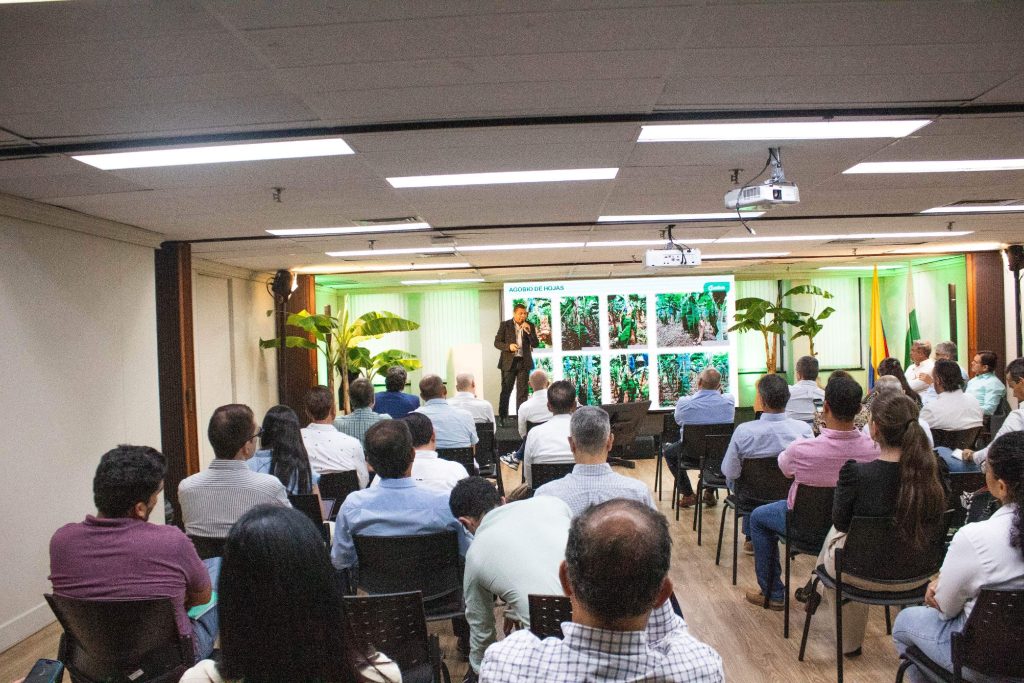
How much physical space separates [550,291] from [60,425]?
25.6 feet

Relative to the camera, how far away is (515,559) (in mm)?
2279

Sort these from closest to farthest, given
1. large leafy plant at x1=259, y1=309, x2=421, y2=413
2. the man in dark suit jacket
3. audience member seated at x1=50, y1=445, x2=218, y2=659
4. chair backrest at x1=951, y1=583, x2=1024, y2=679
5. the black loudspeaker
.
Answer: chair backrest at x1=951, y1=583, x2=1024, y2=679 → audience member seated at x1=50, y1=445, x2=218, y2=659 → large leafy plant at x1=259, y1=309, x2=421, y2=413 → the black loudspeaker → the man in dark suit jacket

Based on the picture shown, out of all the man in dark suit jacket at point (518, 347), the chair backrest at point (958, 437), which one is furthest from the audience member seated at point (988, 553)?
the man in dark suit jacket at point (518, 347)

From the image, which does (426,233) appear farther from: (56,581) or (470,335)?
(470,335)

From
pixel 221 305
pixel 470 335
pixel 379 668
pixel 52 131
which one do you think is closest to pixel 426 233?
pixel 221 305

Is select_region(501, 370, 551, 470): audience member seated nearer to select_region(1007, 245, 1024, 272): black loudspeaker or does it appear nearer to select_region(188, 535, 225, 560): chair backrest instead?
select_region(188, 535, 225, 560): chair backrest

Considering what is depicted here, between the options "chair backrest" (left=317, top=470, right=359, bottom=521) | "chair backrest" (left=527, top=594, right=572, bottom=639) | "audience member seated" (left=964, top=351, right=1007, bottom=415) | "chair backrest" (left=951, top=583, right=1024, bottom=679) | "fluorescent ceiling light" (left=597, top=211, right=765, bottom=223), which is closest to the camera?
"chair backrest" (left=527, top=594, right=572, bottom=639)

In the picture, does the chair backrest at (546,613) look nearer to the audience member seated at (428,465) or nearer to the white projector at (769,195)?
the audience member seated at (428,465)

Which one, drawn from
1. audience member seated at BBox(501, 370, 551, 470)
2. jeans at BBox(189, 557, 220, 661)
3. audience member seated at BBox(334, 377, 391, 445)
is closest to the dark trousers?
audience member seated at BBox(501, 370, 551, 470)

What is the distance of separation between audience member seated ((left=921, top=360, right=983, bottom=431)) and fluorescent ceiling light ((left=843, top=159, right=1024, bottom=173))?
5.22 ft

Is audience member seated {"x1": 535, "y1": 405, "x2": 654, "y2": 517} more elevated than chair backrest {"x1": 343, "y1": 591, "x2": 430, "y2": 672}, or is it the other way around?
audience member seated {"x1": 535, "y1": 405, "x2": 654, "y2": 517}

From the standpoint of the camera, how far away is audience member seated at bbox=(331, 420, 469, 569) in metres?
3.04

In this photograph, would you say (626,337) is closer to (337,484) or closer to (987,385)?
(987,385)

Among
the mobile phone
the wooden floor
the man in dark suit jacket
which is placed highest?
the man in dark suit jacket
